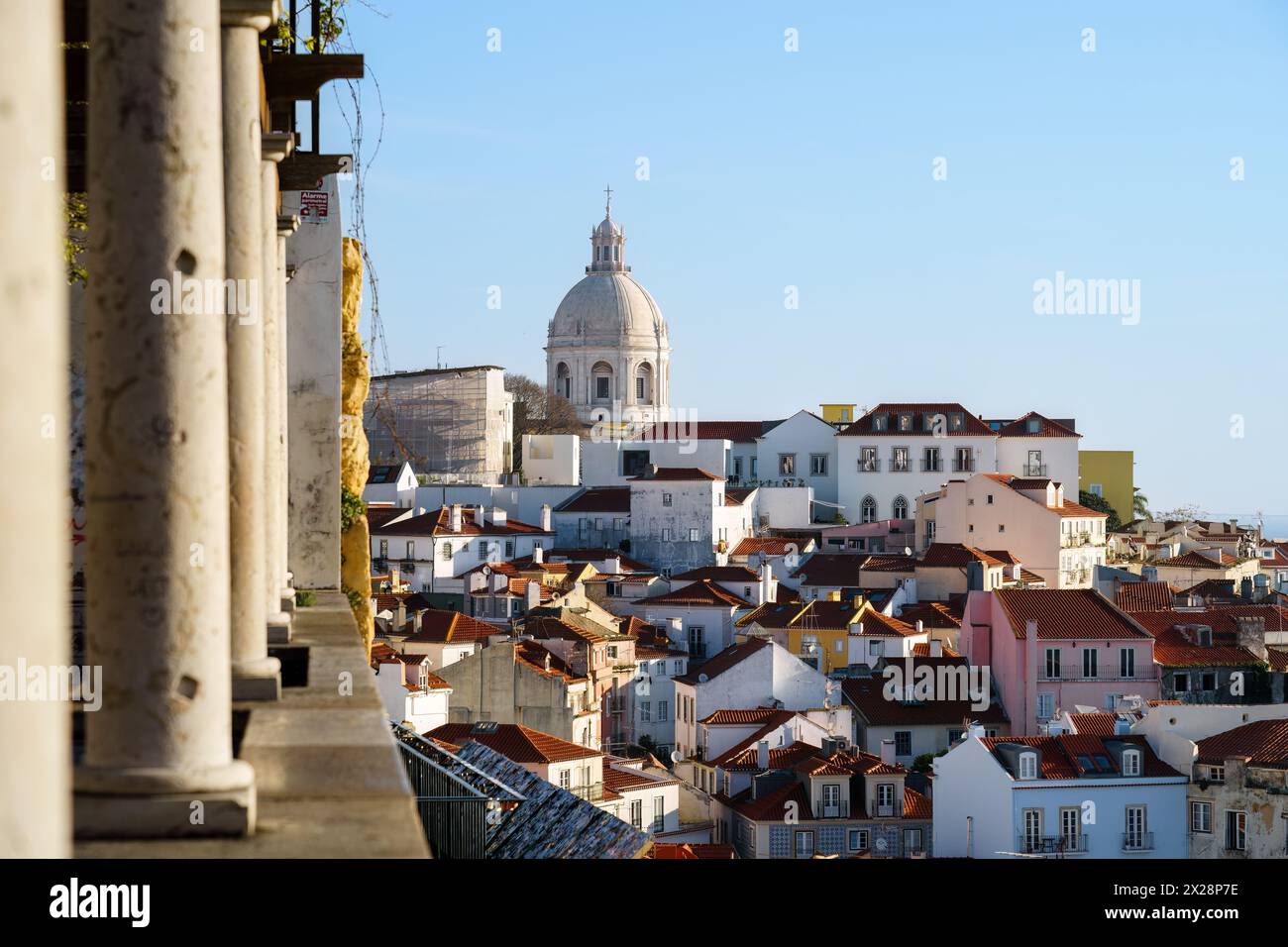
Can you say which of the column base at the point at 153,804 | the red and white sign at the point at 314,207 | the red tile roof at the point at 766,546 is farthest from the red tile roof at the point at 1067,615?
the column base at the point at 153,804

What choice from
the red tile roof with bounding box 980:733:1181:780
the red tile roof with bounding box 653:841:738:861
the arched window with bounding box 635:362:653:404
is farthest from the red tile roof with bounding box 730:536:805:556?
the arched window with bounding box 635:362:653:404

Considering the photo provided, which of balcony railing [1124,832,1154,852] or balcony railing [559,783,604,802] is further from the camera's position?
balcony railing [559,783,604,802]

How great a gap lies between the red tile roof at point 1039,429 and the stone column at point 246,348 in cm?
6836

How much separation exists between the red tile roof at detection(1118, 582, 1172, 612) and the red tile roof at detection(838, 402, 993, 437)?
70.6 feet

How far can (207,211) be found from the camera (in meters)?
4.57

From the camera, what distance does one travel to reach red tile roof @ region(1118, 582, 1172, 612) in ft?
163

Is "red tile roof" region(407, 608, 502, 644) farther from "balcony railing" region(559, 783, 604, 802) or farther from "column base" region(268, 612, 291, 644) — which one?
"column base" region(268, 612, 291, 644)

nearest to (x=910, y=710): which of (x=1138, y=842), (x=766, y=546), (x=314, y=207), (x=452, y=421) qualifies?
(x=1138, y=842)

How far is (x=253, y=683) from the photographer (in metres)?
6.75

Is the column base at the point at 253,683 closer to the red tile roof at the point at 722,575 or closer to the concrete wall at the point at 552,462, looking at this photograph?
the red tile roof at the point at 722,575

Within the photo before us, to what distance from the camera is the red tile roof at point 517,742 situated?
3155 cm

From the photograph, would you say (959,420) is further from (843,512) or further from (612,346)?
(612,346)

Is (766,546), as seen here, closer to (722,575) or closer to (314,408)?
(722,575)
